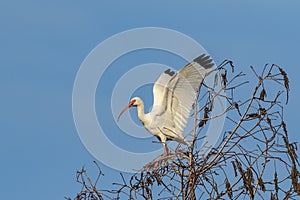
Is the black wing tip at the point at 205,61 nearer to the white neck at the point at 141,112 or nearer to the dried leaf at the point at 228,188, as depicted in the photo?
the white neck at the point at 141,112

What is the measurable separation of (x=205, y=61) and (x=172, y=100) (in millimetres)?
1034

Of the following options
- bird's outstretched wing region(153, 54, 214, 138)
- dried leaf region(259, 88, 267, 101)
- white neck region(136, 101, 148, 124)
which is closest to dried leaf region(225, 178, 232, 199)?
dried leaf region(259, 88, 267, 101)

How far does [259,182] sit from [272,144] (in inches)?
9.0

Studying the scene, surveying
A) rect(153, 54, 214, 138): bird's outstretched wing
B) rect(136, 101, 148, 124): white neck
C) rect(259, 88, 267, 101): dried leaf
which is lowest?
rect(259, 88, 267, 101): dried leaf

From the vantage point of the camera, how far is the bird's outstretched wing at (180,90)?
7.89 metres

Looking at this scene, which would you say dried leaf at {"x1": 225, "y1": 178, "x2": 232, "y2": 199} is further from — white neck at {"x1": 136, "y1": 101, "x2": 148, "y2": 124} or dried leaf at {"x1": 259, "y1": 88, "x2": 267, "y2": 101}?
white neck at {"x1": 136, "y1": 101, "x2": 148, "y2": 124}

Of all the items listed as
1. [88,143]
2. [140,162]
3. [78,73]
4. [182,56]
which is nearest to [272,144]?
[88,143]

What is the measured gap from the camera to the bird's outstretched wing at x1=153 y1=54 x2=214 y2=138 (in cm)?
789

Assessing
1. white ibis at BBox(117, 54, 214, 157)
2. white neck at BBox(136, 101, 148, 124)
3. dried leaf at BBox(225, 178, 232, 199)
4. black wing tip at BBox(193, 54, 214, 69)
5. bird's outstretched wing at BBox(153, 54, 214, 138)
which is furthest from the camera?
white neck at BBox(136, 101, 148, 124)

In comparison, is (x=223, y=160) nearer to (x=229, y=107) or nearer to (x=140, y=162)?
(x=229, y=107)

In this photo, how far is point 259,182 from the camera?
3852 millimetres

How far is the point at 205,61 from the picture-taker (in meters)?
7.82

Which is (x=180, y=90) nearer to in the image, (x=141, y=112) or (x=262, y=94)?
(x=141, y=112)

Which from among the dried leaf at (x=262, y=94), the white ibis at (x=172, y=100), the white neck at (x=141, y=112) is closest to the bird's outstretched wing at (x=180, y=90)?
the white ibis at (x=172, y=100)
